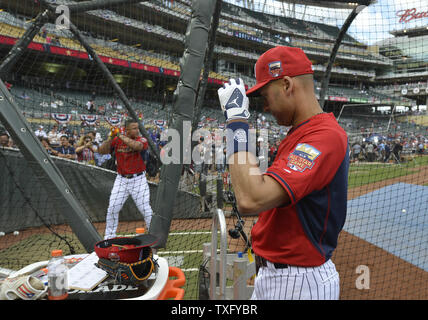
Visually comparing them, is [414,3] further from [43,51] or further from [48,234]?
[43,51]

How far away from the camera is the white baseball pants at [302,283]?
1311 millimetres

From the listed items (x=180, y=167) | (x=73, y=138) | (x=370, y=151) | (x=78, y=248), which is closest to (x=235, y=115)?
(x=180, y=167)

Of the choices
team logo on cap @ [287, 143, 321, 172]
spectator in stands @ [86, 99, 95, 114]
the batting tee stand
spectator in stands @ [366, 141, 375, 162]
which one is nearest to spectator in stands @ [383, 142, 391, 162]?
spectator in stands @ [366, 141, 375, 162]

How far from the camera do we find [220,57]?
297 inches

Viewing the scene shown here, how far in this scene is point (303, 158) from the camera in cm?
113

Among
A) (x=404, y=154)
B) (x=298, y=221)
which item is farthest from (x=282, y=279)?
(x=404, y=154)

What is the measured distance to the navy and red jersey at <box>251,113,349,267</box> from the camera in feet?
3.65

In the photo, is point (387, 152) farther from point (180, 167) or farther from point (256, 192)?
point (256, 192)

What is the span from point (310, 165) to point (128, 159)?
3.58 m

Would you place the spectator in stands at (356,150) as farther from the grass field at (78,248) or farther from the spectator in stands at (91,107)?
the spectator in stands at (91,107)

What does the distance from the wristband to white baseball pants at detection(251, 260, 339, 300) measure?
1.92ft

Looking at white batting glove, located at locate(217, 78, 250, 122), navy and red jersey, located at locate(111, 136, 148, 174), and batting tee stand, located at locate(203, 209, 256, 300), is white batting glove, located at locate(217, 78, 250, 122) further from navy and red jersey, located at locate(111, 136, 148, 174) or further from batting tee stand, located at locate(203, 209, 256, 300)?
navy and red jersey, located at locate(111, 136, 148, 174)

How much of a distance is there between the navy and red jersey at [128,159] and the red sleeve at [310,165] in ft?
11.2

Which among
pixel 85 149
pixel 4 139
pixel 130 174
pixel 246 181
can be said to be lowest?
pixel 130 174
